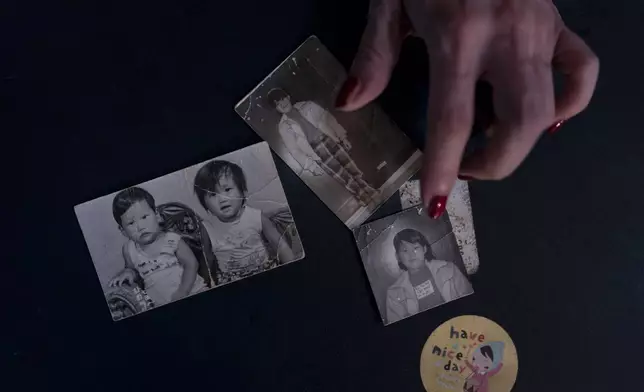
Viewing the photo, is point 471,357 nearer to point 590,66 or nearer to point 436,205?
point 436,205

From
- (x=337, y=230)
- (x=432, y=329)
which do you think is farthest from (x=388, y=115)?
(x=432, y=329)

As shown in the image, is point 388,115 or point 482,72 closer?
point 482,72

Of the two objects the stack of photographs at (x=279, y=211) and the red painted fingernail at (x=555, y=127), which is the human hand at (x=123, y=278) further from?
the red painted fingernail at (x=555, y=127)

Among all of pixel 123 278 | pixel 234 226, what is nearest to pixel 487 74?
pixel 234 226

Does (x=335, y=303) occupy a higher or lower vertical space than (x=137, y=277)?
lower

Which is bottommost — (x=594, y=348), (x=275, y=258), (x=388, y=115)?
(x=594, y=348)

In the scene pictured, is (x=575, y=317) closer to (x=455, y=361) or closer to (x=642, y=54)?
(x=455, y=361)

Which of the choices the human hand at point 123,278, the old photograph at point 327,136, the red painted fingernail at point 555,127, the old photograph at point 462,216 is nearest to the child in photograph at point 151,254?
the human hand at point 123,278

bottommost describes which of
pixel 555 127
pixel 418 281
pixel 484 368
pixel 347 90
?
pixel 484 368
